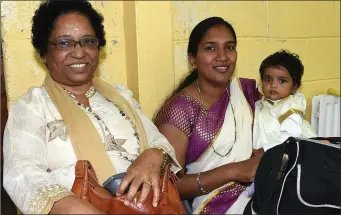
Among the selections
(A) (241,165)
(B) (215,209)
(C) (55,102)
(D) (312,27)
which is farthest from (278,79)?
(C) (55,102)

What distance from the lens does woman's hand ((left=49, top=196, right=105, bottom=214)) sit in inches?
52.1

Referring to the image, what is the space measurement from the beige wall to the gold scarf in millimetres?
463

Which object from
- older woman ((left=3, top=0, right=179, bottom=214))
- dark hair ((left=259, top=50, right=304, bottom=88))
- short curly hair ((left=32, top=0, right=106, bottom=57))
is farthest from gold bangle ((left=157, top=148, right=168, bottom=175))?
dark hair ((left=259, top=50, right=304, bottom=88))

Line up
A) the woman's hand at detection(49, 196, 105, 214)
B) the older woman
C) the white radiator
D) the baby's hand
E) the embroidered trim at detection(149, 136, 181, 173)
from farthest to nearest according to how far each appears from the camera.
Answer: the white radiator → the baby's hand → the embroidered trim at detection(149, 136, 181, 173) → the older woman → the woman's hand at detection(49, 196, 105, 214)

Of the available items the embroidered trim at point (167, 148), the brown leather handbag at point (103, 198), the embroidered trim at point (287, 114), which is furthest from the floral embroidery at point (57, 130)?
the embroidered trim at point (287, 114)

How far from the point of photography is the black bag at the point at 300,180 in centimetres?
150

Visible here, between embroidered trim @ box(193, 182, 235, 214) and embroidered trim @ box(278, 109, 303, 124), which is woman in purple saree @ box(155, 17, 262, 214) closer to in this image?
embroidered trim @ box(193, 182, 235, 214)

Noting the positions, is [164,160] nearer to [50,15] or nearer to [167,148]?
[167,148]

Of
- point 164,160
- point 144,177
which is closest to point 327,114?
point 164,160

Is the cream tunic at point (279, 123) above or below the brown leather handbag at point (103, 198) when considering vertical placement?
above

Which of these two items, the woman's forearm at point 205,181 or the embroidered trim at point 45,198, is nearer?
the embroidered trim at point 45,198

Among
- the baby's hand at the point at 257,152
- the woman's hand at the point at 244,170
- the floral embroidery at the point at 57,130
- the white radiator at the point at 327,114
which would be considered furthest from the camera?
the white radiator at the point at 327,114

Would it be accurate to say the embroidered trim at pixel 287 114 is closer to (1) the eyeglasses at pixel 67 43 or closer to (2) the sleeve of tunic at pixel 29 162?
(1) the eyeglasses at pixel 67 43

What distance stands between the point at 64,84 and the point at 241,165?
2.91ft
